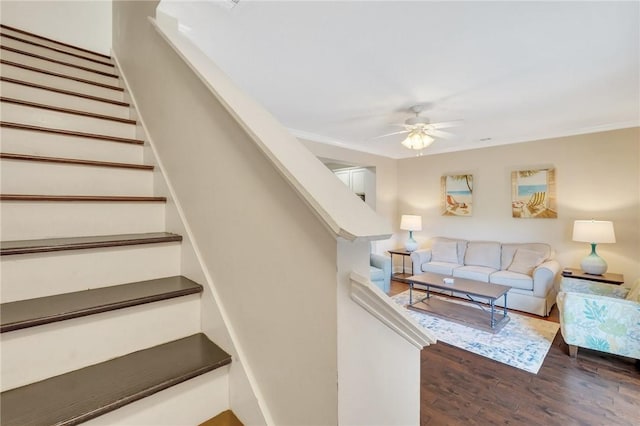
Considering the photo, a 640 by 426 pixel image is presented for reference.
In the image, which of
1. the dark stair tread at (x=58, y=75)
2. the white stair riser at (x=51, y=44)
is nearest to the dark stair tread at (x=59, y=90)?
the dark stair tread at (x=58, y=75)

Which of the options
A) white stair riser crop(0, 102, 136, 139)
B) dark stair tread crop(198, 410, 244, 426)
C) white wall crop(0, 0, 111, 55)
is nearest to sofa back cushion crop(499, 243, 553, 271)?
dark stair tread crop(198, 410, 244, 426)

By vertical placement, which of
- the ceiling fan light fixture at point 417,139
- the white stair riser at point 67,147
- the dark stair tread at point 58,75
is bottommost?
the white stair riser at point 67,147

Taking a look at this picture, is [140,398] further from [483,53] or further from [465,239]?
[465,239]

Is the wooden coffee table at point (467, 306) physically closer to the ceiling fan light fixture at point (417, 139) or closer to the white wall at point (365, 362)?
the ceiling fan light fixture at point (417, 139)

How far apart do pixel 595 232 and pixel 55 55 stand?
19.2 feet

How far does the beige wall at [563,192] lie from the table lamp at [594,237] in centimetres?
42

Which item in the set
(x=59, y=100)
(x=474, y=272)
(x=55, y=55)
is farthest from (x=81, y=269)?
(x=474, y=272)

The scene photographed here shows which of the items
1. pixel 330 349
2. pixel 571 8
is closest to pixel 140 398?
pixel 330 349

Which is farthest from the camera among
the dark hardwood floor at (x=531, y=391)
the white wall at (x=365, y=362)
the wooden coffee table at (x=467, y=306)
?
the wooden coffee table at (x=467, y=306)

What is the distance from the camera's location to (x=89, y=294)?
39.8 inches

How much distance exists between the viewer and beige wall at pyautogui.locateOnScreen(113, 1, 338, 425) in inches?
26.4

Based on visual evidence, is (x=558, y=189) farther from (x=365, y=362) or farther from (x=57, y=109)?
(x=57, y=109)

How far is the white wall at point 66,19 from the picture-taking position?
2788mm

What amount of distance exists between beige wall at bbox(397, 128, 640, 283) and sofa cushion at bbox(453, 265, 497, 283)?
0.74 metres
